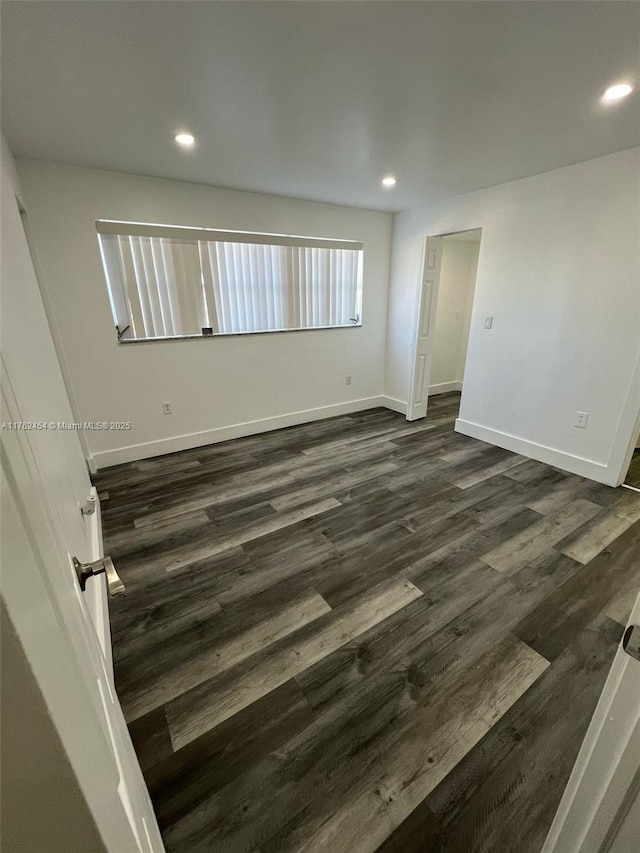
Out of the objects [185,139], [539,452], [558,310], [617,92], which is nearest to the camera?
[617,92]

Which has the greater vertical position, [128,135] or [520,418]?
[128,135]

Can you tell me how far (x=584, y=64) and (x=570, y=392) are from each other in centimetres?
214

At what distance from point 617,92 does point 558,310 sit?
4.81ft

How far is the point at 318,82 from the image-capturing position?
5.04 ft

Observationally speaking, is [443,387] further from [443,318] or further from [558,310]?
[558,310]

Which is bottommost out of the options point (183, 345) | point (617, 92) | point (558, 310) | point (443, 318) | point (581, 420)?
point (581, 420)

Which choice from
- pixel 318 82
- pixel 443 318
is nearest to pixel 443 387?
pixel 443 318

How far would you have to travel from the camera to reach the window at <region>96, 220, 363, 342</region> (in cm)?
287

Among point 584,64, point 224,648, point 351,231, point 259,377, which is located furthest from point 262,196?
point 224,648

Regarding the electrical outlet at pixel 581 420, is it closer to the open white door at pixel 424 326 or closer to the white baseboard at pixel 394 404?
the open white door at pixel 424 326

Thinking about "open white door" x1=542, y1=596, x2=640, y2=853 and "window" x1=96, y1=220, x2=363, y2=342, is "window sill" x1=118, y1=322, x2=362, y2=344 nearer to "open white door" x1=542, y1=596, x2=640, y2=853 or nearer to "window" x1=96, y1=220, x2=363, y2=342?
"window" x1=96, y1=220, x2=363, y2=342

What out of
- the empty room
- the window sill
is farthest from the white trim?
the window sill

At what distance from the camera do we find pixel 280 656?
149 cm

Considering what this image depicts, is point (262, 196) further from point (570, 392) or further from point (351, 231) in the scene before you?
point (570, 392)
